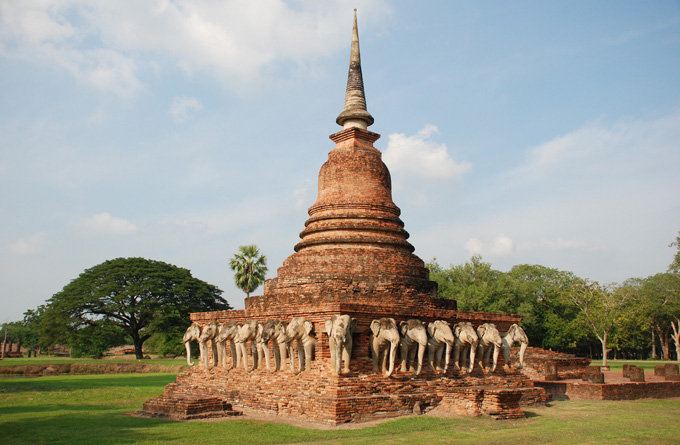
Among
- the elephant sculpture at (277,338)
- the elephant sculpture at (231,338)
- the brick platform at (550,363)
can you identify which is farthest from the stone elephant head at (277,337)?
the brick platform at (550,363)

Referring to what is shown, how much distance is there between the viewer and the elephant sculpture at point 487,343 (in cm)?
1492

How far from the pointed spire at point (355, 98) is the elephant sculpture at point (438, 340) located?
8.00 m

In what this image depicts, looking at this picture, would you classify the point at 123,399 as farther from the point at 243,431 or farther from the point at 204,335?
the point at 243,431

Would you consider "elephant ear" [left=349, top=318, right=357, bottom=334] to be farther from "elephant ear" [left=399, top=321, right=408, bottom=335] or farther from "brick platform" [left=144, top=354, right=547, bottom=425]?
"elephant ear" [left=399, top=321, right=408, bottom=335]

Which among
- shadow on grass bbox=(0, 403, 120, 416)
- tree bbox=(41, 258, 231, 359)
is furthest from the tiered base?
tree bbox=(41, 258, 231, 359)

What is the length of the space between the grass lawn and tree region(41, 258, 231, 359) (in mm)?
29423

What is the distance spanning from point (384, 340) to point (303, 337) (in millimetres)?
1945

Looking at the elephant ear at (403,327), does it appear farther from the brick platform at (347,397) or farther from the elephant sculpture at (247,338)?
the elephant sculpture at (247,338)

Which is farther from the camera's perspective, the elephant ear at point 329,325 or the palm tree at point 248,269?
the palm tree at point 248,269

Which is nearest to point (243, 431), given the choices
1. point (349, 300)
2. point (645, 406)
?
point (349, 300)

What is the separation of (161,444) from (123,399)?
9.19 m

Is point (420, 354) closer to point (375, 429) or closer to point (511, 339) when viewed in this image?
point (375, 429)

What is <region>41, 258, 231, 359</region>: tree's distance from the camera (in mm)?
42531

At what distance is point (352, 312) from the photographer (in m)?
12.8
